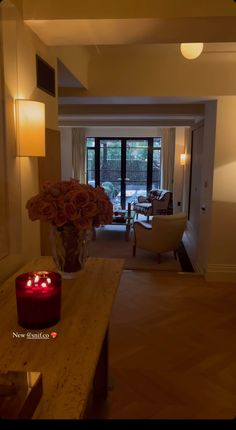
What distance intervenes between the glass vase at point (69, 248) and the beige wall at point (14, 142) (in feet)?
1.16

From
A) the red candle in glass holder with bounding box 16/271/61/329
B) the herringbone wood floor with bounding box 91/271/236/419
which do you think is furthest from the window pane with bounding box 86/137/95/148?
the red candle in glass holder with bounding box 16/271/61/329

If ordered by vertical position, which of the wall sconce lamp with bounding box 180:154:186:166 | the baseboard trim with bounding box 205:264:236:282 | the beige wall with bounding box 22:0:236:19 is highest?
the beige wall with bounding box 22:0:236:19

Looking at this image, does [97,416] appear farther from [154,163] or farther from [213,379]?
[154,163]

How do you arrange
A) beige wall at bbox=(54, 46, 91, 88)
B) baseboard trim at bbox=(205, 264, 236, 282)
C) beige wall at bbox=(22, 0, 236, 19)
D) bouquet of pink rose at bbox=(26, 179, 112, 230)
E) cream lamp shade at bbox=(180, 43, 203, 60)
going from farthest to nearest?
1. baseboard trim at bbox=(205, 264, 236, 282)
2. beige wall at bbox=(54, 46, 91, 88)
3. cream lamp shade at bbox=(180, 43, 203, 60)
4. beige wall at bbox=(22, 0, 236, 19)
5. bouquet of pink rose at bbox=(26, 179, 112, 230)

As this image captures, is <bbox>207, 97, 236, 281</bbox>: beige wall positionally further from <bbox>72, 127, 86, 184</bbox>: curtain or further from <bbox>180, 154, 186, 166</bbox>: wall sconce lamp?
<bbox>72, 127, 86, 184</bbox>: curtain

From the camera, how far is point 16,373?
989 mm

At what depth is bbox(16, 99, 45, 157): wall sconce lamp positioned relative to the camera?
203 cm

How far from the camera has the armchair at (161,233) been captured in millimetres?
5461

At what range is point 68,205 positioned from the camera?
1.64 meters

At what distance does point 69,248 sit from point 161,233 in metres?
3.84

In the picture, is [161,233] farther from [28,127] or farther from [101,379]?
[28,127]

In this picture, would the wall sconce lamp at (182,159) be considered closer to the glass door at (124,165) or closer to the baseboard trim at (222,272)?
the glass door at (124,165)

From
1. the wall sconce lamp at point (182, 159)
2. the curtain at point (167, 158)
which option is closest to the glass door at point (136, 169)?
the curtain at point (167, 158)

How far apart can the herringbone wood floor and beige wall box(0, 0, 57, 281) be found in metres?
1.12
